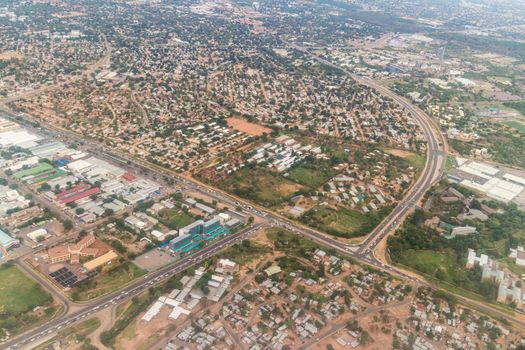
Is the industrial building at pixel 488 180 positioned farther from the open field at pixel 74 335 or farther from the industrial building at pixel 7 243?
the industrial building at pixel 7 243

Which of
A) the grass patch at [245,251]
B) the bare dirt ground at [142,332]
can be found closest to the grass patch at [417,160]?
the grass patch at [245,251]

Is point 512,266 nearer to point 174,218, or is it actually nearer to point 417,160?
point 417,160

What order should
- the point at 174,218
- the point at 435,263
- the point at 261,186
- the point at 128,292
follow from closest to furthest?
1. the point at 128,292
2. the point at 435,263
3. the point at 174,218
4. the point at 261,186

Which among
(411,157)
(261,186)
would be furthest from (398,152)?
(261,186)

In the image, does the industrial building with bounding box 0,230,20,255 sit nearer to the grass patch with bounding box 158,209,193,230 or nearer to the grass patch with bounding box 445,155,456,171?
the grass patch with bounding box 158,209,193,230

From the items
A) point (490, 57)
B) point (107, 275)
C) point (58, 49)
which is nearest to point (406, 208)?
point (107, 275)

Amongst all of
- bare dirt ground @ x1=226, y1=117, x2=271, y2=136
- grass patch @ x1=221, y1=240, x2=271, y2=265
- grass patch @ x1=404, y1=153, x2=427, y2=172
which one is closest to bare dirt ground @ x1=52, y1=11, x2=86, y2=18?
bare dirt ground @ x1=226, y1=117, x2=271, y2=136

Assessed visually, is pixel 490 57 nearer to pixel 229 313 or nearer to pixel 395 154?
pixel 395 154
